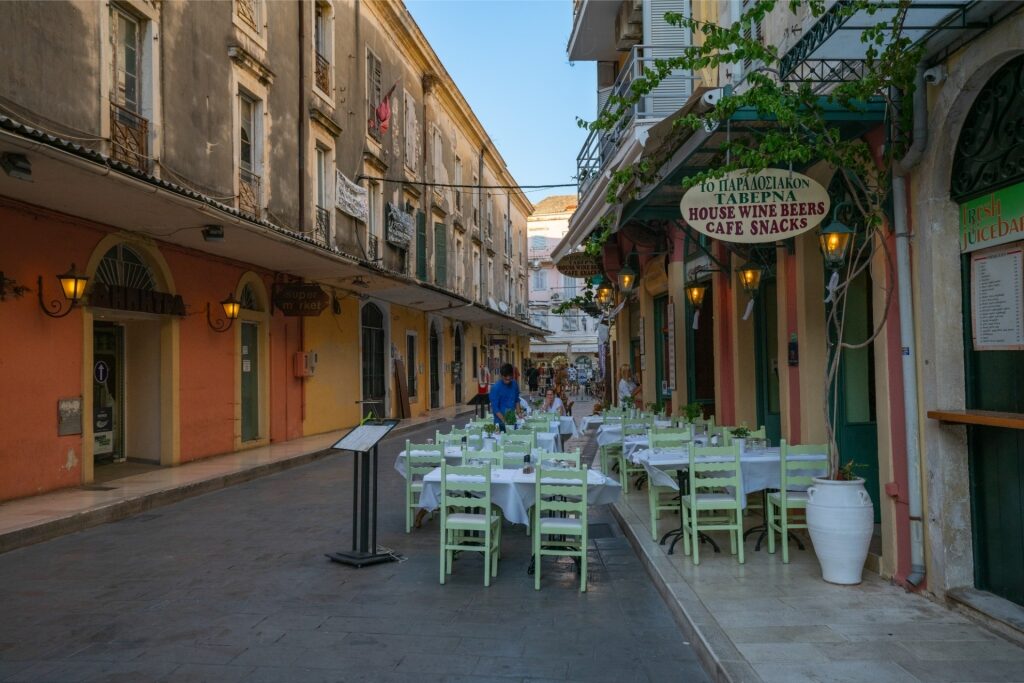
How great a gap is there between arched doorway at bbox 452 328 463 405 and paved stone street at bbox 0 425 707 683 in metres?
23.8

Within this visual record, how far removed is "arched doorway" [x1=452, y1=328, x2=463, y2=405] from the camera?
107ft

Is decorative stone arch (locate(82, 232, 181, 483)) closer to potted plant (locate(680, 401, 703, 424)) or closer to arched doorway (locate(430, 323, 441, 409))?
potted plant (locate(680, 401, 703, 424))

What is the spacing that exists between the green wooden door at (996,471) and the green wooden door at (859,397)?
→ 8.22 ft

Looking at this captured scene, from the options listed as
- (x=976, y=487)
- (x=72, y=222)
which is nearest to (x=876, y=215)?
(x=976, y=487)

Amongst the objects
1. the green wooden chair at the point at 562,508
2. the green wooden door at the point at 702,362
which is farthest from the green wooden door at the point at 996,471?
the green wooden door at the point at 702,362

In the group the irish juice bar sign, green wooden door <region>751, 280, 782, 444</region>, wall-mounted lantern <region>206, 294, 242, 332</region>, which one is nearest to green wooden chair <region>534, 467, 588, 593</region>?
the irish juice bar sign

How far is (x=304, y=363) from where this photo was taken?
17109 millimetres

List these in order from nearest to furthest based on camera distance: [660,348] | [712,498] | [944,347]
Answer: [944,347]
[712,498]
[660,348]

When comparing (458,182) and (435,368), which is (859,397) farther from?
(458,182)

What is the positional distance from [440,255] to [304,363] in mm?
12034

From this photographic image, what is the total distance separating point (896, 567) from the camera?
5.93m

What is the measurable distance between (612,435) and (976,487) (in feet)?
20.7

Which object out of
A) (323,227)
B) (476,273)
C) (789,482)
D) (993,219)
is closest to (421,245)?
A: (323,227)

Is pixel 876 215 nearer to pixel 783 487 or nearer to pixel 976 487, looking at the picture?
pixel 976 487
